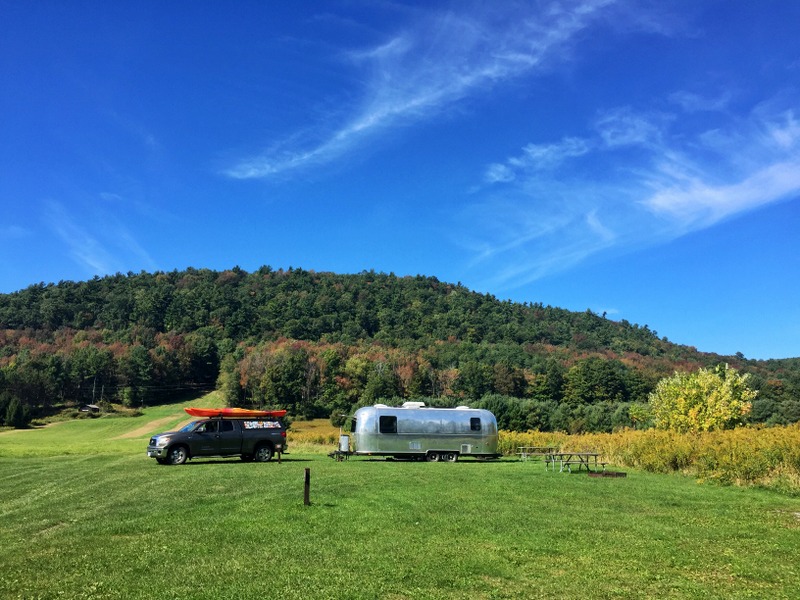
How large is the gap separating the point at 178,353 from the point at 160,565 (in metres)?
118

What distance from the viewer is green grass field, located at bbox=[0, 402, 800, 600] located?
263 inches

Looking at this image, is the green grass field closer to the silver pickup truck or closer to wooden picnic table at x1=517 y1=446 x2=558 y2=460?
the silver pickup truck

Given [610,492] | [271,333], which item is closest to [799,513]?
[610,492]

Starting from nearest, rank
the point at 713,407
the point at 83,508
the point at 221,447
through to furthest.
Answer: the point at 83,508
the point at 221,447
the point at 713,407

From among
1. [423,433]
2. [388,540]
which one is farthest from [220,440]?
[388,540]

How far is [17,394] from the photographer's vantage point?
89375 millimetres

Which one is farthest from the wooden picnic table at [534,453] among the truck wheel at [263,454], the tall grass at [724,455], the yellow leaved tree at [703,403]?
the truck wheel at [263,454]

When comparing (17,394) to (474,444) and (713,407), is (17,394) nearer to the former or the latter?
(474,444)

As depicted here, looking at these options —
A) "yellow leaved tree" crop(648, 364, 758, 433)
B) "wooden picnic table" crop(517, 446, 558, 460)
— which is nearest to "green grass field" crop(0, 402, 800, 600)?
"wooden picnic table" crop(517, 446, 558, 460)

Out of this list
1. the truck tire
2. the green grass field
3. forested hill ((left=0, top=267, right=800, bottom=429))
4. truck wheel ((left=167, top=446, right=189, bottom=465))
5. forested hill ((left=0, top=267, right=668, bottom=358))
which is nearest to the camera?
the green grass field

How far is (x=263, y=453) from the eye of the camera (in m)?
25.1

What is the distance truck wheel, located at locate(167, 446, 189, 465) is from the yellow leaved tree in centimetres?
3093

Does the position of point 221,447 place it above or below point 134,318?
below

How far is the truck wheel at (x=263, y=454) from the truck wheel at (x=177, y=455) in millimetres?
3030
